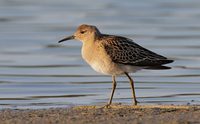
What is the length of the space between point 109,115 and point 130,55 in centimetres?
159

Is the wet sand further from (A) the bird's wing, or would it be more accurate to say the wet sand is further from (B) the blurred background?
(B) the blurred background

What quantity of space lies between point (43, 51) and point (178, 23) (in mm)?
5621

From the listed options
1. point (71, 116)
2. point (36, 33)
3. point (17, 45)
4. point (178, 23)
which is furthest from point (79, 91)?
point (178, 23)

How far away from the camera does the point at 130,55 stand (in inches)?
461

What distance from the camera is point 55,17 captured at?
24000 mm

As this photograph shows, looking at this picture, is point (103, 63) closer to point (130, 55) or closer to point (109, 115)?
point (130, 55)

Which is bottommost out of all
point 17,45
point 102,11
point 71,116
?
point 71,116

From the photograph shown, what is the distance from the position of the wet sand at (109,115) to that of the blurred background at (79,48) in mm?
1589

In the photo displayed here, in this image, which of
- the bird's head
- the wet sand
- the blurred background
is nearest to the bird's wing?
the bird's head

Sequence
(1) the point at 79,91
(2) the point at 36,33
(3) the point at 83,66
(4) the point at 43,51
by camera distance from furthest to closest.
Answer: (2) the point at 36,33, (4) the point at 43,51, (3) the point at 83,66, (1) the point at 79,91

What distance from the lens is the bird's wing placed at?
11641 mm

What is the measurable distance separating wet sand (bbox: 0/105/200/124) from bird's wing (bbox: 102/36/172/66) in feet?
2.55

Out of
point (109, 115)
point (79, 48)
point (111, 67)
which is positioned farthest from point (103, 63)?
point (79, 48)

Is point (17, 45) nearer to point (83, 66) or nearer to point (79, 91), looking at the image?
point (83, 66)
